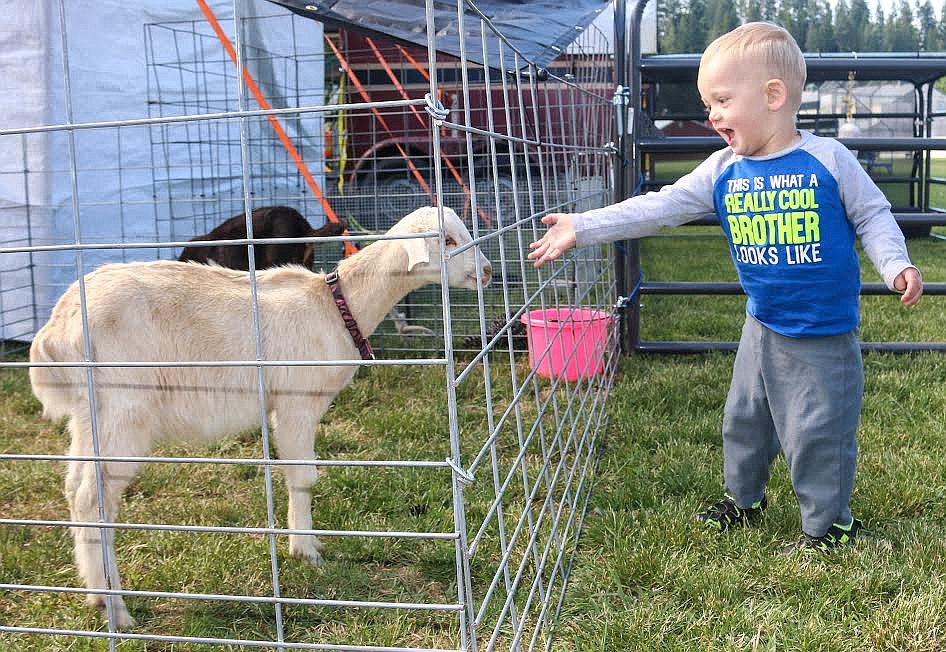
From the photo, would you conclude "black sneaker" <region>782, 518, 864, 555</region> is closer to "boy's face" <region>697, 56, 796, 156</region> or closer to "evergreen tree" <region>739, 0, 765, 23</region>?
"boy's face" <region>697, 56, 796, 156</region>

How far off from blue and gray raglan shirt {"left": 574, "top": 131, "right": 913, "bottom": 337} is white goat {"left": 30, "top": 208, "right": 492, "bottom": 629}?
0.61 meters

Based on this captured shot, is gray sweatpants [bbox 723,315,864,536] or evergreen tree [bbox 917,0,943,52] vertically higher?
evergreen tree [bbox 917,0,943,52]

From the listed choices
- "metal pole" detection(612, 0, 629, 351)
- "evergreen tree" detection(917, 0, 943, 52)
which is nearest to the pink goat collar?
"metal pole" detection(612, 0, 629, 351)

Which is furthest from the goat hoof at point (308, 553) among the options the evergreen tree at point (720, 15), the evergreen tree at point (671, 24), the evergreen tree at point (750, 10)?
the evergreen tree at point (750, 10)

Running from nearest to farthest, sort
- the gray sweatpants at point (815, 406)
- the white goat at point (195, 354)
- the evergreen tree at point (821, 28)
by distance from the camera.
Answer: the white goat at point (195, 354) < the gray sweatpants at point (815, 406) < the evergreen tree at point (821, 28)

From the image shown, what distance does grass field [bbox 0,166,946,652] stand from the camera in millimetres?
2273

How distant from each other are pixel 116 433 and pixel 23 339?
386 centimetres

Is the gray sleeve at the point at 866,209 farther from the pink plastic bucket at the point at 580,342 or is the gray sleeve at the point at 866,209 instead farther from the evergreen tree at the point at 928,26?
the evergreen tree at the point at 928,26

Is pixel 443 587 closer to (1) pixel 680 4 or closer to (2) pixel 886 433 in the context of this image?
(2) pixel 886 433

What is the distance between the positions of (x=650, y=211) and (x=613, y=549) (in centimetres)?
103

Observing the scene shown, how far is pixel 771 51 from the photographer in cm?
238

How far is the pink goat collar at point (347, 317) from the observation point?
2.93m

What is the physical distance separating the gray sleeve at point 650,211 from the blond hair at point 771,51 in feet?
1.18

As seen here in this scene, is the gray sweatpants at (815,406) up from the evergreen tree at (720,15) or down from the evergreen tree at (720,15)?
down
